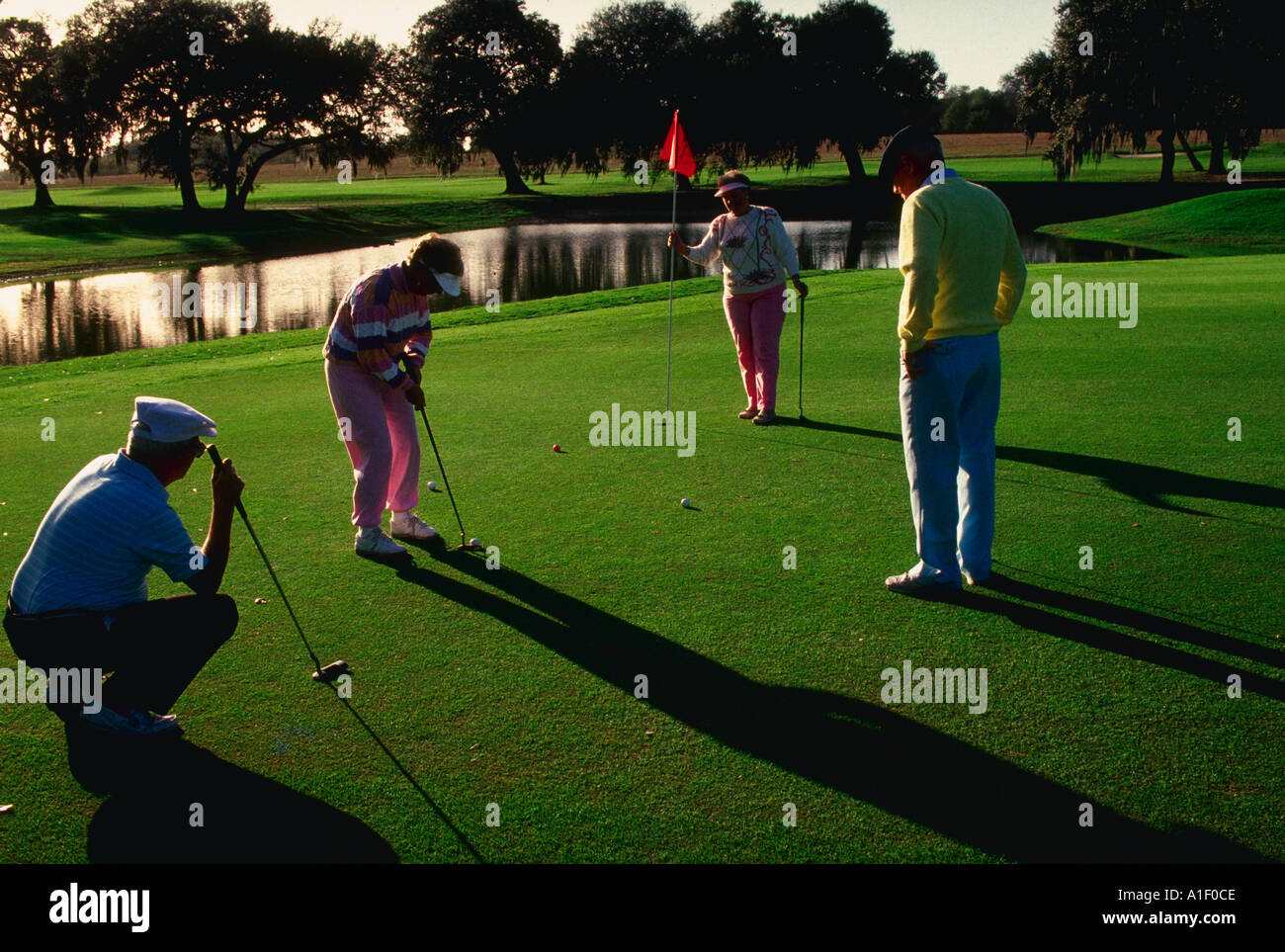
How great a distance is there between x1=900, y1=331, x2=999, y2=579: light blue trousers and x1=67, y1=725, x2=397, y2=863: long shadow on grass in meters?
3.44

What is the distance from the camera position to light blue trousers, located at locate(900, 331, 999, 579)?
5.89 meters

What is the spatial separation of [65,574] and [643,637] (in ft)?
8.60

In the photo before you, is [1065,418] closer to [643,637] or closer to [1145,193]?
[643,637]

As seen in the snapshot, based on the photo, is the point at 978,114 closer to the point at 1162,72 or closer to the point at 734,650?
the point at 1162,72

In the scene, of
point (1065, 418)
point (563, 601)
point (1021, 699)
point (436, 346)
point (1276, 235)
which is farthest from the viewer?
point (1276, 235)

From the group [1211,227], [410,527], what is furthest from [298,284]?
[410,527]

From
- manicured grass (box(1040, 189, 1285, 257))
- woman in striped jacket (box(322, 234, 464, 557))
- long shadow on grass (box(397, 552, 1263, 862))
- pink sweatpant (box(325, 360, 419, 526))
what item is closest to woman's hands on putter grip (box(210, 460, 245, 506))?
long shadow on grass (box(397, 552, 1263, 862))

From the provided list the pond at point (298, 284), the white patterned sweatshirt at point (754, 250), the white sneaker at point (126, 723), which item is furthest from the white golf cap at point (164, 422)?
the pond at point (298, 284)

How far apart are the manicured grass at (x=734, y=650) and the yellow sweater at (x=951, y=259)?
1438 mm

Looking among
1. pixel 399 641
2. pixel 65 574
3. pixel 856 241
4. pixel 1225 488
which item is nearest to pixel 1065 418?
pixel 1225 488

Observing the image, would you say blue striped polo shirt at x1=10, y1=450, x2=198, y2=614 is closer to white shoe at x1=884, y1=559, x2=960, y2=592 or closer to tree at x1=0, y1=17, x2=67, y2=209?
white shoe at x1=884, y1=559, x2=960, y2=592

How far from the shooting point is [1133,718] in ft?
15.2

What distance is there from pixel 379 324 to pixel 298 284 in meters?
28.8

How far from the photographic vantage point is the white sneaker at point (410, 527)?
23.8 feet
